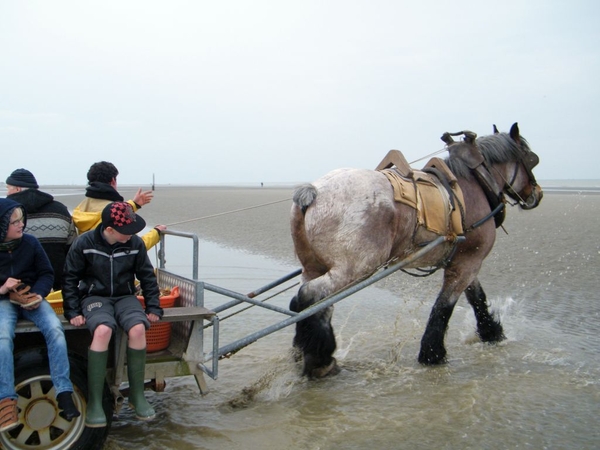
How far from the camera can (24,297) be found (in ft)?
11.0

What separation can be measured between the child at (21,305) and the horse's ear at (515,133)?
193 inches

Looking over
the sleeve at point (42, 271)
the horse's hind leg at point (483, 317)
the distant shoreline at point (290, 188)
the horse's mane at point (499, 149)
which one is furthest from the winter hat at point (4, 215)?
the distant shoreline at point (290, 188)

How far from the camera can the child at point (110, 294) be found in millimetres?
3475

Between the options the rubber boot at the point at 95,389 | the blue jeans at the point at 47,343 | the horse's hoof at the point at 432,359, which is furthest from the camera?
the horse's hoof at the point at 432,359

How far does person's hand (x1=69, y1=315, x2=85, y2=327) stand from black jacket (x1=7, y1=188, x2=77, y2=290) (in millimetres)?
604

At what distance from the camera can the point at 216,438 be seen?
13.3 feet

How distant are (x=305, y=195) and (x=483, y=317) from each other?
8.87 feet

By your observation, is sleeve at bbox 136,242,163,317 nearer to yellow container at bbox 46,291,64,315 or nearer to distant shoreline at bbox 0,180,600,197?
yellow container at bbox 46,291,64,315

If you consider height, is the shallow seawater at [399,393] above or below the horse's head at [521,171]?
below

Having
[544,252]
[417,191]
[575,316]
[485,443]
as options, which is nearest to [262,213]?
[544,252]

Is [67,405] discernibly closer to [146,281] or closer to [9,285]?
[9,285]

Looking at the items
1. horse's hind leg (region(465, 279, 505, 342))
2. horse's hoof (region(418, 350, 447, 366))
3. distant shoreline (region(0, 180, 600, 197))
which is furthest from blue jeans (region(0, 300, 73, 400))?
distant shoreline (region(0, 180, 600, 197))

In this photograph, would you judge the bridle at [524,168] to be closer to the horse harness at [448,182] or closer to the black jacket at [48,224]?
the horse harness at [448,182]

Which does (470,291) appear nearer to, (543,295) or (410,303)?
(410,303)
